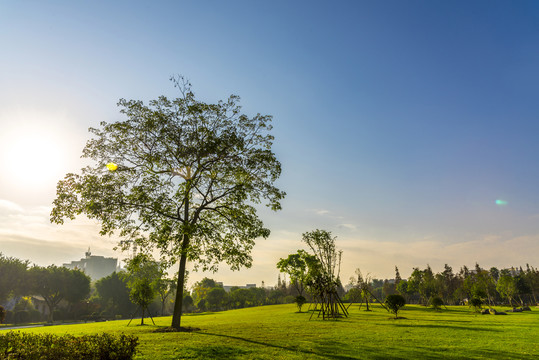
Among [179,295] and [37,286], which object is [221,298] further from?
[179,295]

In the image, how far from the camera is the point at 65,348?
8.52 meters

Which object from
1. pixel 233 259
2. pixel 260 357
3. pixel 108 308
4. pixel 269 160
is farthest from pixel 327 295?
pixel 108 308

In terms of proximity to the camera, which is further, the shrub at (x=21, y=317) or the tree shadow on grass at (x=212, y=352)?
the shrub at (x=21, y=317)

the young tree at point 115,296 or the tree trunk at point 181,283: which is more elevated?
the tree trunk at point 181,283

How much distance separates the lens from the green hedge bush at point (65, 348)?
7937 millimetres

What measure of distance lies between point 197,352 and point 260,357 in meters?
3.05

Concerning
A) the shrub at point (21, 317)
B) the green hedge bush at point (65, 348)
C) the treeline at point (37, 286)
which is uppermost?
the green hedge bush at point (65, 348)

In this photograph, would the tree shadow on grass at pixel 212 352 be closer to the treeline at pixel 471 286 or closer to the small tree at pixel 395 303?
the small tree at pixel 395 303

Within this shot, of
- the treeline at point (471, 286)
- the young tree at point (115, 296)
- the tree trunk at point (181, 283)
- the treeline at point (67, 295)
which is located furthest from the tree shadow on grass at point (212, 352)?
the young tree at point (115, 296)

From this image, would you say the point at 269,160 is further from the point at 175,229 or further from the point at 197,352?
the point at 197,352

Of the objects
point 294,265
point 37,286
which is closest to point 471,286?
point 294,265

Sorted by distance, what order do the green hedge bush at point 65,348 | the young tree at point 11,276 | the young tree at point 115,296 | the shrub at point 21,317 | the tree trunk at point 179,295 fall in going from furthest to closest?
the young tree at point 115,296
the shrub at point 21,317
the young tree at point 11,276
the tree trunk at point 179,295
the green hedge bush at point 65,348

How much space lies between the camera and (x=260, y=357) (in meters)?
12.7

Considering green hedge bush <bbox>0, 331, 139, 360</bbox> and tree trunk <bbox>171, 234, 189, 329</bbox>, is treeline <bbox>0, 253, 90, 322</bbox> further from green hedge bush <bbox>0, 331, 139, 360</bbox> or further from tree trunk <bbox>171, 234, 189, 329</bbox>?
green hedge bush <bbox>0, 331, 139, 360</bbox>
